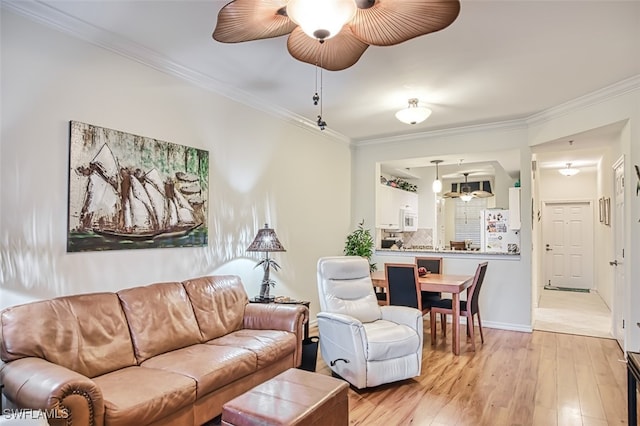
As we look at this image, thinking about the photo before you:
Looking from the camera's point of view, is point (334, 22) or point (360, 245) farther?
point (360, 245)

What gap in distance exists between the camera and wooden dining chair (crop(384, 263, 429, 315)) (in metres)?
4.18

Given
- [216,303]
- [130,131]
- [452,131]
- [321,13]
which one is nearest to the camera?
[321,13]

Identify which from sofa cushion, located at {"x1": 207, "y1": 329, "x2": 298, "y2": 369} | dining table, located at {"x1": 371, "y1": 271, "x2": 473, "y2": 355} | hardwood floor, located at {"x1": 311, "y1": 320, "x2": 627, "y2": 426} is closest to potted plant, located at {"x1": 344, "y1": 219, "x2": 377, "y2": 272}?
dining table, located at {"x1": 371, "y1": 271, "x2": 473, "y2": 355}

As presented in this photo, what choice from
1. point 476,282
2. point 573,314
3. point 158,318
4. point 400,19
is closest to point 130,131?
point 158,318

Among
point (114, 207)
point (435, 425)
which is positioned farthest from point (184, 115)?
point (435, 425)

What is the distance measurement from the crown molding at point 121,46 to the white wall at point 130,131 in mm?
53

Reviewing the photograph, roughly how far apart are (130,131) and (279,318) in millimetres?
1963

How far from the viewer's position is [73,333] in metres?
2.36

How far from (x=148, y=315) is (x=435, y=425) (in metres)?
2.14

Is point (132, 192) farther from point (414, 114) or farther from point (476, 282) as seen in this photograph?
point (476, 282)

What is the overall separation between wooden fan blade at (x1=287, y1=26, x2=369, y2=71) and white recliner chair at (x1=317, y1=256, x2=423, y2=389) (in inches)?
77.1

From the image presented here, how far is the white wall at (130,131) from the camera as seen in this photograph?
2477 mm

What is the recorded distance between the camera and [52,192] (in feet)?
8.63

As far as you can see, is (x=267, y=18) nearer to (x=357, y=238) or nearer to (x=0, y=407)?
(x=0, y=407)
